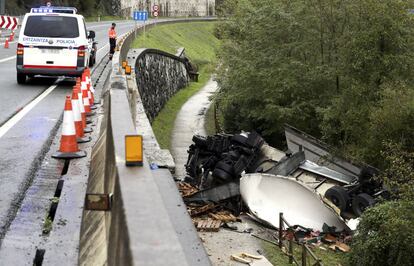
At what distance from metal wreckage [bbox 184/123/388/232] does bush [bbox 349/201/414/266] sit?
226cm

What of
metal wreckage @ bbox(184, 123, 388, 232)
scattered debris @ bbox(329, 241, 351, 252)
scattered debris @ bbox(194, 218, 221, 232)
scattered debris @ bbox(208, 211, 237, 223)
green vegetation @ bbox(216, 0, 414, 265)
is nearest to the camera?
green vegetation @ bbox(216, 0, 414, 265)

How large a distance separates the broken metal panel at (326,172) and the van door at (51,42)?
25.7 feet

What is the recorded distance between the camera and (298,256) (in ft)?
45.2

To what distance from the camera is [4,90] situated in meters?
16.0

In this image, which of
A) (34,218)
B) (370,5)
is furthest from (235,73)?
(34,218)

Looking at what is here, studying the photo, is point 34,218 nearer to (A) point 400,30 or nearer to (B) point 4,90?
(B) point 4,90

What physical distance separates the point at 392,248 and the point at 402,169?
2.46 meters

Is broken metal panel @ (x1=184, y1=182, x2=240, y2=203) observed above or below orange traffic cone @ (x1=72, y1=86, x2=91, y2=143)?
below

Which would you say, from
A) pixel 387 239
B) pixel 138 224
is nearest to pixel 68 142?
pixel 138 224

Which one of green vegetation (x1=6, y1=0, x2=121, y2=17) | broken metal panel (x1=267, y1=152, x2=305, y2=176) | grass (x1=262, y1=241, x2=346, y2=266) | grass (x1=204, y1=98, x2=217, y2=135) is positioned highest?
green vegetation (x1=6, y1=0, x2=121, y2=17)

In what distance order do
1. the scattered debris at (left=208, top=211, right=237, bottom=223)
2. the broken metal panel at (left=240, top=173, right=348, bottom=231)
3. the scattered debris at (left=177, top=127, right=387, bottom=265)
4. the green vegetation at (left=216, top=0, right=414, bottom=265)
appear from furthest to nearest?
1. the broken metal panel at (left=240, top=173, right=348, bottom=231)
2. the scattered debris at (left=177, top=127, right=387, bottom=265)
3. the scattered debris at (left=208, top=211, right=237, bottom=223)
4. the green vegetation at (left=216, top=0, right=414, bottom=265)

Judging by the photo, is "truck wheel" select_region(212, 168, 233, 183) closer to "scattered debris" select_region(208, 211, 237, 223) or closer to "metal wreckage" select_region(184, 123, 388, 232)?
"metal wreckage" select_region(184, 123, 388, 232)

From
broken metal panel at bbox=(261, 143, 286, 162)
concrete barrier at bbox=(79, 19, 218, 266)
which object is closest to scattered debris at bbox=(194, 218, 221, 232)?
broken metal panel at bbox=(261, 143, 286, 162)

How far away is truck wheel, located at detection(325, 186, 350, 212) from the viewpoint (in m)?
17.0
